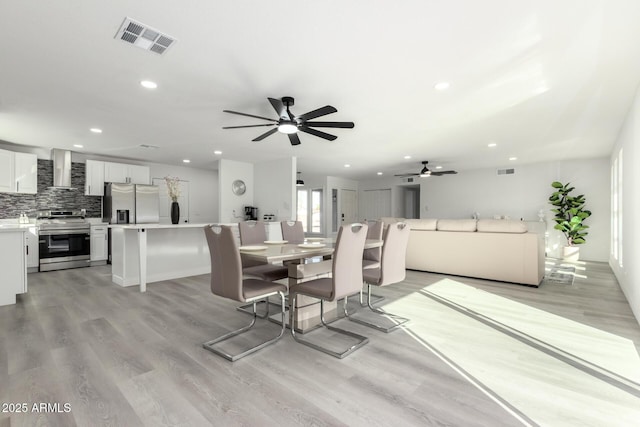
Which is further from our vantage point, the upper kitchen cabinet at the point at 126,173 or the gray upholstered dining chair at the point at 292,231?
the upper kitchen cabinet at the point at 126,173

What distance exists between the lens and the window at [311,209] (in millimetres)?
10906

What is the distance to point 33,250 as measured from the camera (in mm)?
5523

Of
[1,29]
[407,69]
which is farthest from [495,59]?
[1,29]

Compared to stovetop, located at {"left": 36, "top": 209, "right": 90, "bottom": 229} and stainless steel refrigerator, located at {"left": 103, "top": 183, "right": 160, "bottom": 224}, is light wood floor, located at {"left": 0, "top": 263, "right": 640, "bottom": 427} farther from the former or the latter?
stainless steel refrigerator, located at {"left": 103, "top": 183, "right": 160, "bottom": 224}

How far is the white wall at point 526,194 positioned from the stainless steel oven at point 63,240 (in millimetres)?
9439

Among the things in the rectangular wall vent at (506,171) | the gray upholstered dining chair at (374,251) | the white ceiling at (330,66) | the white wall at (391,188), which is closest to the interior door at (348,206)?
the white wall at (391,188)

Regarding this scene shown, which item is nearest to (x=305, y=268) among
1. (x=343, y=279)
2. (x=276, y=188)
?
(x=343, y=279)

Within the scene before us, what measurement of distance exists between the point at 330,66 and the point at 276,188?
473cm

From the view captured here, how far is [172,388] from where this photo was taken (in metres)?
1.85

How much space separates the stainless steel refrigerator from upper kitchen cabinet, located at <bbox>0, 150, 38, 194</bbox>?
120 centimetres

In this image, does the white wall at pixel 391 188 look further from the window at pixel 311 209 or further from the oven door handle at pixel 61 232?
the oven door handle at pixel 61 232

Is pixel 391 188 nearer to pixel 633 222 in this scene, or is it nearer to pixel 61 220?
pixel 633 222

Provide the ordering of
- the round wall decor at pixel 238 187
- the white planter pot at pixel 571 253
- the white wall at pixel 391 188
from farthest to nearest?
the white wall at pixel 391 188
the round wall decor at pixel 238 187
the white planter pot at pixel 571 253

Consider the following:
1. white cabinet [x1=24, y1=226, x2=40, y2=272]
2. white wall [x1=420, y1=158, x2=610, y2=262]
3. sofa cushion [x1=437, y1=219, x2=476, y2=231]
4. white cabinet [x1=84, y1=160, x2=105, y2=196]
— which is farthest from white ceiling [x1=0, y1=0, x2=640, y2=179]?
white wall [x1=420, y1=158, x2=610, y2=262]
